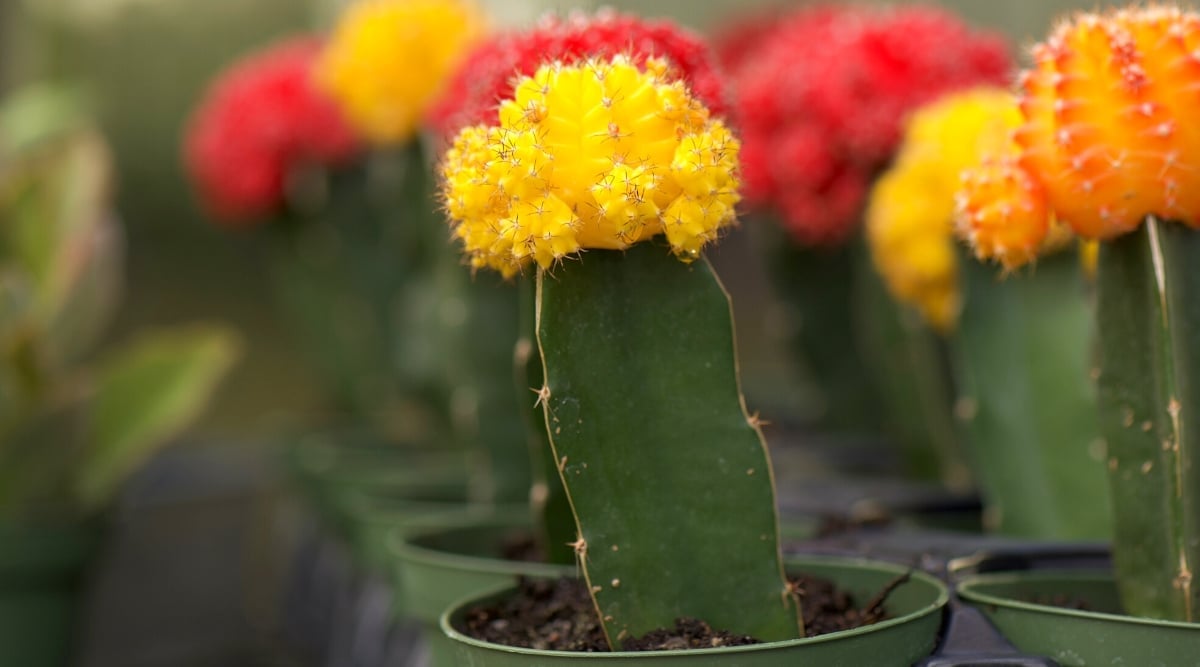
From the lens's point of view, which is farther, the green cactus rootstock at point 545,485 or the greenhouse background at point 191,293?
the greenhouse background at point 191,293

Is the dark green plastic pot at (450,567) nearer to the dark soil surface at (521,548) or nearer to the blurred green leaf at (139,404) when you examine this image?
the dark soil surface at (521,548)

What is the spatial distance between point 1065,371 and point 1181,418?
1.11 feet

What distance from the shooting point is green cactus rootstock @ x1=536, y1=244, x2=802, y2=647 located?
0.77 metres

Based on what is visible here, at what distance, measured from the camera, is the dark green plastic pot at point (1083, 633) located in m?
Answer: 0.72

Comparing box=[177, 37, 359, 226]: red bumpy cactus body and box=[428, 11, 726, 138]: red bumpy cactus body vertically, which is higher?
box=[177, 37, 359, 226]: red bumpy cactus body

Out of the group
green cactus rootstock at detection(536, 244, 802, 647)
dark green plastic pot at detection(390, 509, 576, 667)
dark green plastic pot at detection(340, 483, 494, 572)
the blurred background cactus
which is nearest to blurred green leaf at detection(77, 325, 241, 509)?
the blurred background cactus

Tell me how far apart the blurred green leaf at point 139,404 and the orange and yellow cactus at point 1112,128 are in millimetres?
1356

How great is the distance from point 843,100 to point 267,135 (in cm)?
91

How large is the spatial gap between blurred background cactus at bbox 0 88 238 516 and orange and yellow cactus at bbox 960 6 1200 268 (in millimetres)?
1284

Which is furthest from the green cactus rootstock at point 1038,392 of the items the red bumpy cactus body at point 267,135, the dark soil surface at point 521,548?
the red bumpy cactus body at point 267,135

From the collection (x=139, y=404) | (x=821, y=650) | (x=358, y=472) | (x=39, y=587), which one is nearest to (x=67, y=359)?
(x=139, y=404)

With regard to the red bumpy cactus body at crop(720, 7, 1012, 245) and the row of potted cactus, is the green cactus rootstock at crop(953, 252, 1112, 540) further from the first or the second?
the red bumpy cactus body at crop(720, 7, 1012, 245)

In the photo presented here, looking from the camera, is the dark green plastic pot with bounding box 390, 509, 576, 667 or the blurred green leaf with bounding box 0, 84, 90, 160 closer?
the dark green plastic pot with bounding box 390, 509, 576, 667

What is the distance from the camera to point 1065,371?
1.11 m
